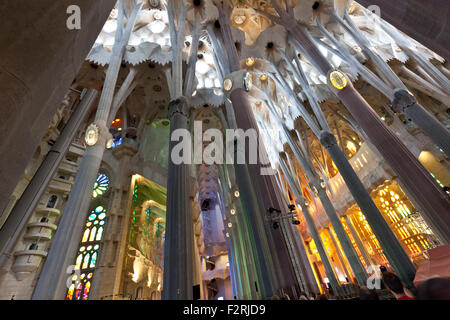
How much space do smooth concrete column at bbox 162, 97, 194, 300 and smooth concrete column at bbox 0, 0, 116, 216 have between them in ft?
15.8

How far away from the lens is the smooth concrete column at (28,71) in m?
1.07

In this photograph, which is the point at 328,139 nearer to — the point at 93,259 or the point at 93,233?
the point at 93,259

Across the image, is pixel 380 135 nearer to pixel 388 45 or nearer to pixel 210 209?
pixel 388 45

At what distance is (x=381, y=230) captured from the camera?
25.1 feet

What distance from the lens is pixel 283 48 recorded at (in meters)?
15.0

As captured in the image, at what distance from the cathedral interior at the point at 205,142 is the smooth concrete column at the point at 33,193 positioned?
61 millimetres

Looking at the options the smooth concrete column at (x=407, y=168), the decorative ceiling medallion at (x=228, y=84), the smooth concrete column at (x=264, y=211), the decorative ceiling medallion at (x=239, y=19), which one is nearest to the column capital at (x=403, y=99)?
the smooth concrete column at (x=407, y=168)

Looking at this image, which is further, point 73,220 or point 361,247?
point 361,247

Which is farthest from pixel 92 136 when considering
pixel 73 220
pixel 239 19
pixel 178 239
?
pixel 239 19

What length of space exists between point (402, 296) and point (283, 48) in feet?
52.2

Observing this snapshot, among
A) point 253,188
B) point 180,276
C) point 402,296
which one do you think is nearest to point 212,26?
point 253,188

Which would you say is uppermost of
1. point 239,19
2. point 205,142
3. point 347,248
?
point 239,19

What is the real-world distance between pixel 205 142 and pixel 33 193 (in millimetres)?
12519

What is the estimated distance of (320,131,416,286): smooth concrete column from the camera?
21.8ft
